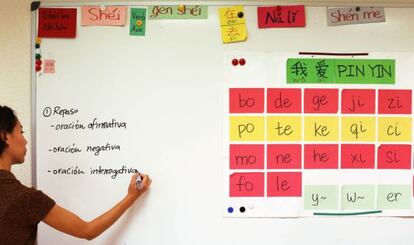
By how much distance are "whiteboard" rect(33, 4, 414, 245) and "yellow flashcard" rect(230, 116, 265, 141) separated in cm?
4

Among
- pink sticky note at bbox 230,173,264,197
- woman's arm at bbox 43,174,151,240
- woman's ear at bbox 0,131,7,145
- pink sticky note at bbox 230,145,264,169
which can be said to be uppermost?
woman's ear at bbox 0,131,7,145

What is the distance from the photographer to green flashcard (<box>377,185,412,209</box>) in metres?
1.33

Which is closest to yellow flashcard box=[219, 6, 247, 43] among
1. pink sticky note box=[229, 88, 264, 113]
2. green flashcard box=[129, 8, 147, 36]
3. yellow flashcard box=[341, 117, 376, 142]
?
pink sticky note box=[229, 88, 264, 113]

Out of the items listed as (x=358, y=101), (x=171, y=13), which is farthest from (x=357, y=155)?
(x=171, y=13)

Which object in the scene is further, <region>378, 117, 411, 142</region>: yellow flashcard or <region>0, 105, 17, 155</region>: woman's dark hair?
<region>378, 117, 411, 142</region>: yellow flashcard

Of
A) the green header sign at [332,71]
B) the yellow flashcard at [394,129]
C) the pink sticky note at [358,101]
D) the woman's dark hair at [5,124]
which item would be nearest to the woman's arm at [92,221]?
the woman's dark hair at [5,124]

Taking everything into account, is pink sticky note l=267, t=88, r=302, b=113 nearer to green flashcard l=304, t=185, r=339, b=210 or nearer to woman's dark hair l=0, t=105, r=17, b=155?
green flashcard l=304, t=185, r=339, b=210

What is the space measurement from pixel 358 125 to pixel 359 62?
0.25 m

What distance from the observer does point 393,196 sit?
1337 mm

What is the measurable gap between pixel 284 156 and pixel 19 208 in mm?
930

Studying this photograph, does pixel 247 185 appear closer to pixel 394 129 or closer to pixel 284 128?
pixel 284 128

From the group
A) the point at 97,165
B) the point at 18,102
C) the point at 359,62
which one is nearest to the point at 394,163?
the point at 359,62

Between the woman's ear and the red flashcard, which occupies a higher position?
the red flashcard

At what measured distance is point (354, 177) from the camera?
4.37 feet
